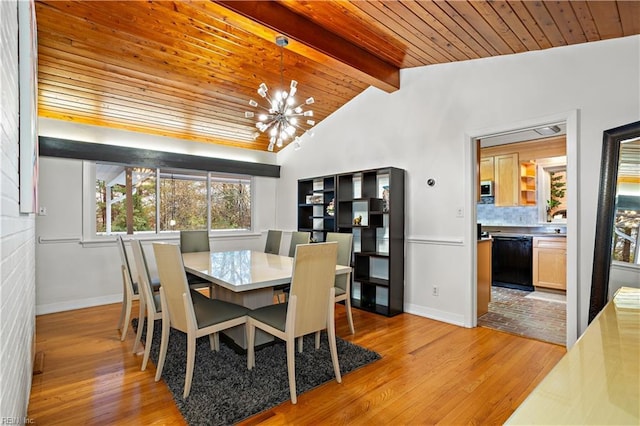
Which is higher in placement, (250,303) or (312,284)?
(312,284)

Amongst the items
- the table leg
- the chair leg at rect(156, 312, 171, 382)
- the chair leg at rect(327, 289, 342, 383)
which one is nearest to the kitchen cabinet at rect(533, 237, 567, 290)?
the chair leg at rect(327, 289, 342, 383)

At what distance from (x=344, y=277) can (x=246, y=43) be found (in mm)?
2576

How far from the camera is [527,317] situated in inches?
147

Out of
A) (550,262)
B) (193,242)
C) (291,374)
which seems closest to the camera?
(291,374)

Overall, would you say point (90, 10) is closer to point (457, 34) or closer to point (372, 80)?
point (372, 80)

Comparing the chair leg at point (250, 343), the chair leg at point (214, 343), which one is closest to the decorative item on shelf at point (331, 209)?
the chair leg at point (214, 343)

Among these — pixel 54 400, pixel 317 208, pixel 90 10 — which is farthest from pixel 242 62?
pixel 54 400

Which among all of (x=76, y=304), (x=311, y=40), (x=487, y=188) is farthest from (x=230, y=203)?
(x=487, y=188)

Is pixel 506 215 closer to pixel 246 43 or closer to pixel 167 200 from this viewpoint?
pixel 246 43

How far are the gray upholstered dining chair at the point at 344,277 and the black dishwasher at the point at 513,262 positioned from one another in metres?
3.31

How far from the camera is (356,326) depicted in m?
3.46

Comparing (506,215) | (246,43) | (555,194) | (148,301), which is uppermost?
(246,43)

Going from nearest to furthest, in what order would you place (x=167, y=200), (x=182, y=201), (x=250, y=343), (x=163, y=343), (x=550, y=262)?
(x=163, y=343)
(x=250, y=343)
(x=550, y=262)
(x=167, y=200)
(x=182, y=201)

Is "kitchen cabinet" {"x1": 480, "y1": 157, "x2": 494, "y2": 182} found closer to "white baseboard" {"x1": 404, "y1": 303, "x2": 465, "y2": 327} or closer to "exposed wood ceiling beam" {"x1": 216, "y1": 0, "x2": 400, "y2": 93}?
"exposed wood ceiling beam" {"x1": 216, "y1": 0, "x2": 400, "y2": 93}
